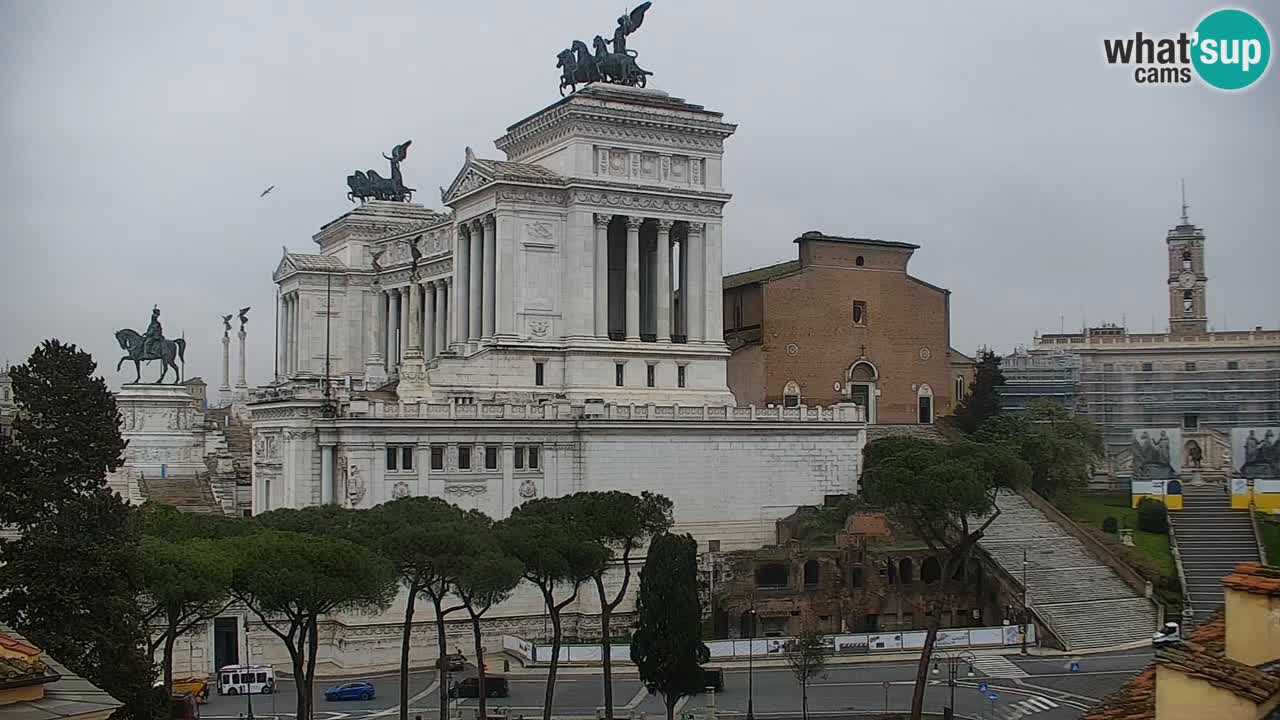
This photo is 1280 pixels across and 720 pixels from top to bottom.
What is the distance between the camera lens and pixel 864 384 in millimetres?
85188

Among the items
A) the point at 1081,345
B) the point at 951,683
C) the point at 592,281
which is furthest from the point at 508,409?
the point at 1081,345

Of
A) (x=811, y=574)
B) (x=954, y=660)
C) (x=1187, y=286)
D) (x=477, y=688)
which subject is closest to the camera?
(x=477, y=688)

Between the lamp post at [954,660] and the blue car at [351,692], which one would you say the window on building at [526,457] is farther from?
the lamp post at [954,660]

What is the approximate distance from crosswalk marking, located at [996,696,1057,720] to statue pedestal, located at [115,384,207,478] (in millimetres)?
53419

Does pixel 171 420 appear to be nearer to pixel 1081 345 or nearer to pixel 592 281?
pixel 592 281

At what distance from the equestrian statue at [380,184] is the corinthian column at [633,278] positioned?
3393 cm

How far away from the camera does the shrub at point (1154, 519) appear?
238ft

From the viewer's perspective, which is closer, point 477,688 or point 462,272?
point 477,688

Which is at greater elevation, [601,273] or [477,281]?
[601,273]

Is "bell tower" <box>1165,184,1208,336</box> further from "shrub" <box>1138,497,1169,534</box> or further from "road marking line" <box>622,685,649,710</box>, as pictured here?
"road marking line" <box>622,685,649,710</box>

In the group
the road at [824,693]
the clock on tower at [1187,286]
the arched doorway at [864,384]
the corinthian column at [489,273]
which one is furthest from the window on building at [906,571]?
the clock on tower at [1187,286]

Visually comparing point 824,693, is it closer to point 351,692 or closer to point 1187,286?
point 351,692

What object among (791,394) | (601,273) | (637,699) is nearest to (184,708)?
(637,699)

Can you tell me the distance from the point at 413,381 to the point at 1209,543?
3975 centimetres
